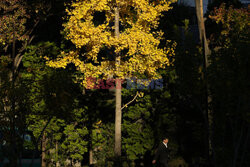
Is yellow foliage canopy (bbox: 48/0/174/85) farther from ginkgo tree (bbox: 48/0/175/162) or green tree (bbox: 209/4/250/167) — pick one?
green tree (bbox: 209/4/250/167)

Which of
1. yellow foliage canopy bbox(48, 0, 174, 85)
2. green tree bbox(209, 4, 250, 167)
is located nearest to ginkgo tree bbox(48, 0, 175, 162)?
yellow foliage canopy bbox(48, 0, 174, 85)

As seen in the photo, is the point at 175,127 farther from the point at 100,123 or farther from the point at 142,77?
the point at 100,123

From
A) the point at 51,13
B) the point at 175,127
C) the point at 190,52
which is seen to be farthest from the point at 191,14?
the point at 190,52

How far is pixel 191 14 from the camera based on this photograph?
29984 millimetres

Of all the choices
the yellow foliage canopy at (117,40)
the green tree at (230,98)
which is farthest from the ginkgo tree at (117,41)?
the green tree at (230,98)

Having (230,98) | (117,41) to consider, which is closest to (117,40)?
(117,41)

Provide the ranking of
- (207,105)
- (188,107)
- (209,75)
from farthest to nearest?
(188,107) < (207,105) < (209,75)

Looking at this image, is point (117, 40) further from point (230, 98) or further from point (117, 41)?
point (230, 98)

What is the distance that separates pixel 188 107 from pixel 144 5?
150 inches

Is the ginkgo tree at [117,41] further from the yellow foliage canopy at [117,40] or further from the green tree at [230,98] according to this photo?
the green tree at [230,98]

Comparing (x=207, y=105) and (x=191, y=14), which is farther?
(x=191, y=14)

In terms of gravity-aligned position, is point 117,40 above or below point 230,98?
above

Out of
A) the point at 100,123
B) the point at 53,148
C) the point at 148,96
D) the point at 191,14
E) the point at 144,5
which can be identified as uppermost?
the point at 191,14

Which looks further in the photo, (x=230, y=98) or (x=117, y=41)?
(x=117, y=41)
